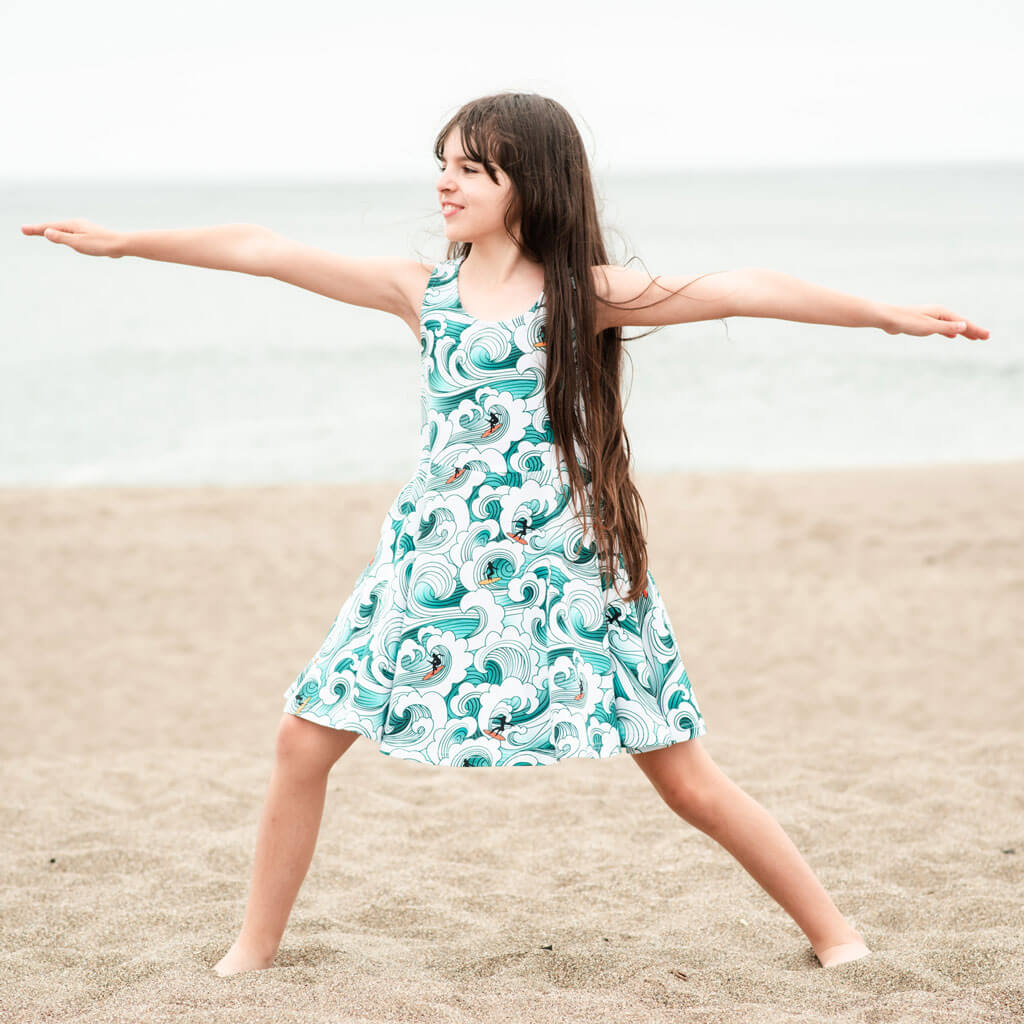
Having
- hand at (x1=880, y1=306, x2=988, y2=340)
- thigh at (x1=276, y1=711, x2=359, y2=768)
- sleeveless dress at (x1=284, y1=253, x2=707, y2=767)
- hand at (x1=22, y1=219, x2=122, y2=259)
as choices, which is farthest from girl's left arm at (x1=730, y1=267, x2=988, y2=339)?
hand at (x1=22, y1=219, x2=122, y2=259)

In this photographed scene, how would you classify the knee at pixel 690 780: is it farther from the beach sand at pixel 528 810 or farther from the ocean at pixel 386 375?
the ocean at pixel 386 375

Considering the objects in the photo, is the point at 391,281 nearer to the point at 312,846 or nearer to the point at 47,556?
the point at 312,846

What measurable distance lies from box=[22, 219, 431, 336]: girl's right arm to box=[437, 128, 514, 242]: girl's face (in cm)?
16

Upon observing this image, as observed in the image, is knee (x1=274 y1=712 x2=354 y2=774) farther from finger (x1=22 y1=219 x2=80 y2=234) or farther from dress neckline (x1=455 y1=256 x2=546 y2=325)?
finger (x1=22 y1=219 x2=80 y2=234)

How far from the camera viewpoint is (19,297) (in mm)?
30562

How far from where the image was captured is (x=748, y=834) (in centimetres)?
277

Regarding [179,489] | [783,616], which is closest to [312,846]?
[783,616]

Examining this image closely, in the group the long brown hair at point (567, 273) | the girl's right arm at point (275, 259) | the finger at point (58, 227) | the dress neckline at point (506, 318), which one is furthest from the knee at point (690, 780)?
the finger at point (58, 227)

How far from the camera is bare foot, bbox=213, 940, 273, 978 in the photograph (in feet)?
8.96

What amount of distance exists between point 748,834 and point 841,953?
36 centimetres

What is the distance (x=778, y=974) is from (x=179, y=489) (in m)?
8.77

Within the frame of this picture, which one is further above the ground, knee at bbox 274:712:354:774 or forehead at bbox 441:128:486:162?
forehead at bbox 441:128:486:162

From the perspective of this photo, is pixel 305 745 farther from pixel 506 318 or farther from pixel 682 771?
pixel 506 318

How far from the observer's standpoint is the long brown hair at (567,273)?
2631 mm
